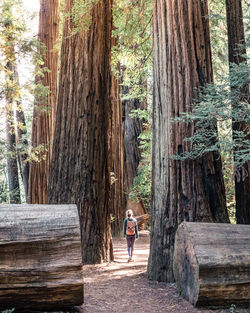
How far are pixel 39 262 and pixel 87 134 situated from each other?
17.1ft

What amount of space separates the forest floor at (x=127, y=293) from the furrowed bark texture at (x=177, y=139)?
1.51ft

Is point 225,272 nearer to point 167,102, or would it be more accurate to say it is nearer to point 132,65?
point 167,102

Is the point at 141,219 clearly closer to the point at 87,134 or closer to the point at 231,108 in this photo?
the point at 87,134

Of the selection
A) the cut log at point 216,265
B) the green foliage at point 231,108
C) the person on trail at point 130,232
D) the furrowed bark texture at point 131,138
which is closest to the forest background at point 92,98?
the green foliage at point 231,108

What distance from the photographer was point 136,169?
65.3 ft

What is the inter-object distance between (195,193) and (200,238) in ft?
4.96

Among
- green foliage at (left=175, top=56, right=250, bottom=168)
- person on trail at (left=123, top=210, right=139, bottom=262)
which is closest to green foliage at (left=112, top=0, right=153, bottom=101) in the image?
person on trail at (left=123, top=210, right=139, bottom=262)

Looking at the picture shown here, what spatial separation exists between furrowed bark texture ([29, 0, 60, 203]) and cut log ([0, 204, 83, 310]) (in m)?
9.53

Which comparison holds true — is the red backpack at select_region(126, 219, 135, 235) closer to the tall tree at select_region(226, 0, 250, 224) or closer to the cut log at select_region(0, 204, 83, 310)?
the tall tree at select_region(226, 0, 250, 224)

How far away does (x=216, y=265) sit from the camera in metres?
5.34

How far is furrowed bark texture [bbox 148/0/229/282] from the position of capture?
7.14 metres

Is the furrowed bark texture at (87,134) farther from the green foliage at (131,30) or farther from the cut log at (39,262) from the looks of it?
the cut log at (39,262)

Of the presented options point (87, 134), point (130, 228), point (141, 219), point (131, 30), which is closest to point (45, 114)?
point (131, 30)

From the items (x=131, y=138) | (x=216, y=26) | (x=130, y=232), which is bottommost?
(x=130, y=232)
